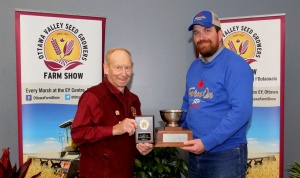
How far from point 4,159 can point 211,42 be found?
6.12 ft

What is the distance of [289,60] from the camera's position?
3391 millimetres

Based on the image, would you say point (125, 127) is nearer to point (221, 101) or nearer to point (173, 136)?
point (173, 136)

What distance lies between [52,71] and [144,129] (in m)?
1.28

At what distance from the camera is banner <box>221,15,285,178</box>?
2.99 metres

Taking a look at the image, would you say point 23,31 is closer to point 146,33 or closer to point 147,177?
point 146,33

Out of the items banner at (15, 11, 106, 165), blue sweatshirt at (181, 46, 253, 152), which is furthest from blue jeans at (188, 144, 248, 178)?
banner at (15, 11, 106, 165)

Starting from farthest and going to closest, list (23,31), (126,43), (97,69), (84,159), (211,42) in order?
(126,43) → (97,69) → (23,31) → (211,42) → (84,159)

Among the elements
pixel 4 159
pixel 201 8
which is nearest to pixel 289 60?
pixel 201 8

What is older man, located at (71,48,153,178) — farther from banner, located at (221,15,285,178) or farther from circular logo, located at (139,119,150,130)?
banner, located at (221,15,285,178)

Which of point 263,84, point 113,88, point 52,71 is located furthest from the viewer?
point 263,84

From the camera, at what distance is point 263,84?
3033 mm

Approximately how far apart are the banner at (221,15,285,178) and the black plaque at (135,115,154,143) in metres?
1.48

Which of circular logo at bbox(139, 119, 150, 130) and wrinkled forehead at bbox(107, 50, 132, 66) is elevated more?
wrinkled forehead at bbox(107, 50, 132, 66)

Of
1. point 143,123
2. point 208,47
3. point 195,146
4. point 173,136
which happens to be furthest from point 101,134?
point 208,47
